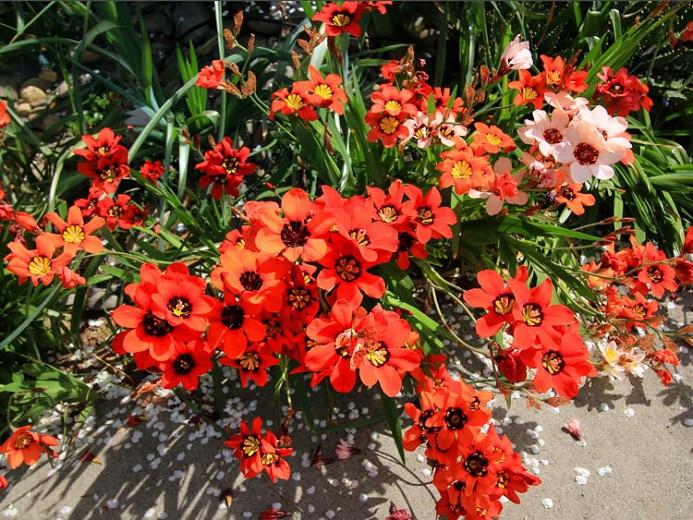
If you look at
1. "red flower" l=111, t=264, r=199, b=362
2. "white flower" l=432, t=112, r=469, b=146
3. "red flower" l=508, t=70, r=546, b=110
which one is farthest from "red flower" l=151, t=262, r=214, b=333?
"red flower" l=508, t=70, r=546, b=110

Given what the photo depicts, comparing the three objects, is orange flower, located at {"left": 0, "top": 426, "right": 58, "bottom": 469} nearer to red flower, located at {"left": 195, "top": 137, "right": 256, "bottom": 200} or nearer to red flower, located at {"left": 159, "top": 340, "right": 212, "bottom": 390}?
red flower, located at {"left": 159, "top": 340, "right": 212, "bottom": 390}

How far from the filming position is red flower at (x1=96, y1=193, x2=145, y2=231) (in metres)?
1.55

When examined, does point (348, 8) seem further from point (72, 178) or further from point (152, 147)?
point (72, 178)

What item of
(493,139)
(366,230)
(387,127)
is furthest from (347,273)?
(493,139)

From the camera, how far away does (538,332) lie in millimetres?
1162

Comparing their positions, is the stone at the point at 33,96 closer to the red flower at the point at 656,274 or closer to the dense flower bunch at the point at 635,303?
the dense flower bunch at the point at 635,303

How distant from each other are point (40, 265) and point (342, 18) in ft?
3.41

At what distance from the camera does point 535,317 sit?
1202mm

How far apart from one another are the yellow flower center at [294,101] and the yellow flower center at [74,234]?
645 mm

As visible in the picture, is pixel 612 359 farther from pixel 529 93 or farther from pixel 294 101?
pixel 294 101

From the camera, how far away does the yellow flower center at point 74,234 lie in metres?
1.40

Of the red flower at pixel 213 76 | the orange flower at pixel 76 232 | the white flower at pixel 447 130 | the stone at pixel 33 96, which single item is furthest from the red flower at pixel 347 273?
the stone at pixel 33 96

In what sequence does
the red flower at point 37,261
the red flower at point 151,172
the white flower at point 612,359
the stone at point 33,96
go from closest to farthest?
the red flower at point 37,261
the red flower at point 151,172
the white flower at point 612,359
the stone at point 33,96

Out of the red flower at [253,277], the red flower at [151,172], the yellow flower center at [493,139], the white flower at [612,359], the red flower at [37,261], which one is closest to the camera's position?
the red flower at [253,277]
